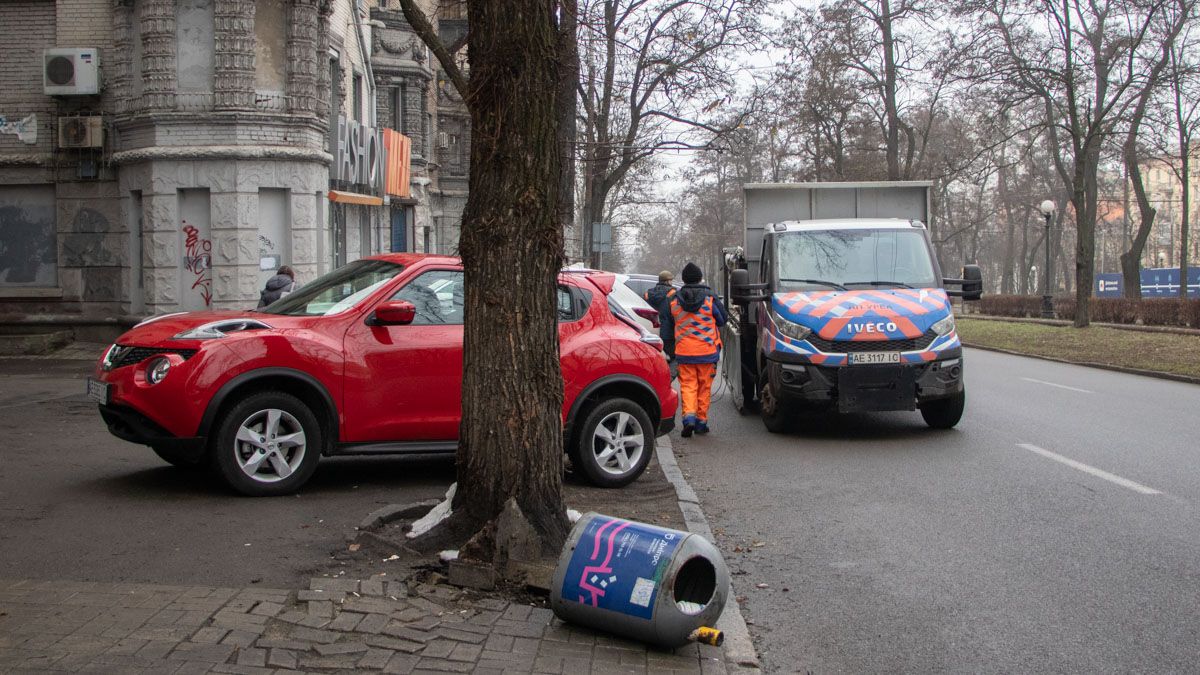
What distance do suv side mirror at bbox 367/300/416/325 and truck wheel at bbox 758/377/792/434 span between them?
5205 mm

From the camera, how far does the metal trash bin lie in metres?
4.98

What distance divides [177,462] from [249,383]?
1.23 metres

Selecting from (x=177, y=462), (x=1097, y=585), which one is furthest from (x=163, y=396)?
(x=1097, y=585)

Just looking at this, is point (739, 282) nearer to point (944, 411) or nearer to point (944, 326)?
point (944, 326)

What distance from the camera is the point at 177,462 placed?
8.96 m

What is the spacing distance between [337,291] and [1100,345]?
930 inches

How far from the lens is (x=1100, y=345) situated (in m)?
28.2

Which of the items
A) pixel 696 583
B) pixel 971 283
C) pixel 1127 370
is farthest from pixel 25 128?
pixel 1127 370

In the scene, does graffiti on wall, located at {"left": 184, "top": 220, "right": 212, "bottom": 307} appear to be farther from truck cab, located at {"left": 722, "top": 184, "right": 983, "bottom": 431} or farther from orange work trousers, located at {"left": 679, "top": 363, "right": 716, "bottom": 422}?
orange work trousers, located at {"left": 679, "top": 363, "right": 716, "bottom": 422}

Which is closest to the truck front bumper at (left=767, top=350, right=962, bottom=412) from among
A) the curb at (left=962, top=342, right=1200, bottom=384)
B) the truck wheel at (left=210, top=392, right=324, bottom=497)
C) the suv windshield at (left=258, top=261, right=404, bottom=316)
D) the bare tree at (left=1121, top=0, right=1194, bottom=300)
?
the suv windshield at (left=258, top=261, right=404, bottom=316)

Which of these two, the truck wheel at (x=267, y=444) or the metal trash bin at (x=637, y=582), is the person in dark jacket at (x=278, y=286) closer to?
the truck wheel at (x=267, y=444)

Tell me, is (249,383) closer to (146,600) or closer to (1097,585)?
(146,600)

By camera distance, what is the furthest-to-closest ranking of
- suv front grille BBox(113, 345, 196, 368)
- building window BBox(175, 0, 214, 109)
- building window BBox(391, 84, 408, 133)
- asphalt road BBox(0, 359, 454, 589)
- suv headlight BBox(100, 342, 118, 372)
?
building window BBox(391, 84, 408, 133) → building window BBox(175, 0, 214, 109) → suv headlight BBox(100, 342, 118, 372) → suv front grille BBox(113, 345, 196, 368) → asphalt road BBox(0, 359, 454, 589)

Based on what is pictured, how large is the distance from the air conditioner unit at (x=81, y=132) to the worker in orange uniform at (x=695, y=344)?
525 inches
